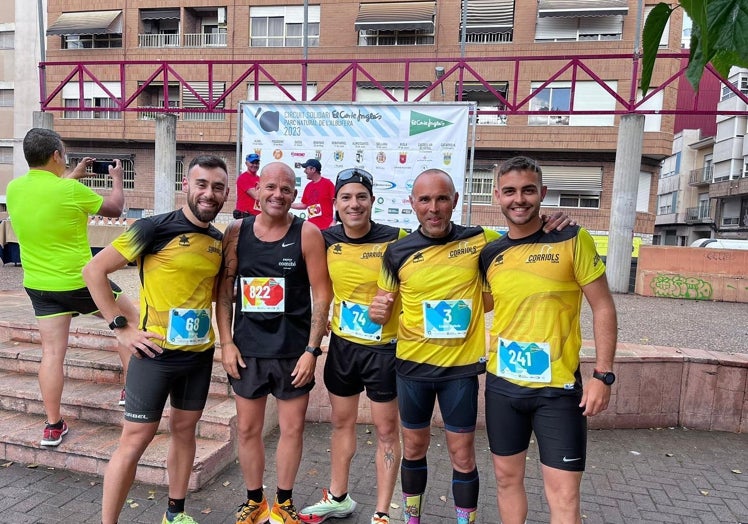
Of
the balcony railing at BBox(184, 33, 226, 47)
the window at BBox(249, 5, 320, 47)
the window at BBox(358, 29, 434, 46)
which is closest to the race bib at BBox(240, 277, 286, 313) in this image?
the window at BBox(358, 29, 434, 46)

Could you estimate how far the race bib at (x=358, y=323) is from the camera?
116 inches

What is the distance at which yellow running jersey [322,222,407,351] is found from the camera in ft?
9.70

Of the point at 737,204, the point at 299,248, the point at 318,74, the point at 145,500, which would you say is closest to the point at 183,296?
the point at 299,248

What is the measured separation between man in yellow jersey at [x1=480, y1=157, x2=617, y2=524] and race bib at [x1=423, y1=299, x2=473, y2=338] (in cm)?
21

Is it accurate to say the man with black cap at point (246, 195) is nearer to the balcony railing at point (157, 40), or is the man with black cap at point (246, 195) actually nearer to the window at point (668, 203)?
the balcony railing at point (157, 40)

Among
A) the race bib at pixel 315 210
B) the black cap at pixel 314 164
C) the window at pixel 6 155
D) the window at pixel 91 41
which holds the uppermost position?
the window at pixel 91 41

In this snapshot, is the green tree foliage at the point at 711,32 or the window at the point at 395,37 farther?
the window at the point at 395,37

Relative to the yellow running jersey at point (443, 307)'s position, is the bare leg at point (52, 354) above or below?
below

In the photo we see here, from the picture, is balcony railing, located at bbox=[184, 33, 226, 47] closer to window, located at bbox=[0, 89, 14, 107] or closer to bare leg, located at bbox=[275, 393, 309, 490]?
window, located at bbox=[0, 89, 14, 107]

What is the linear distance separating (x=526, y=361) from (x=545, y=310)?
26 cm

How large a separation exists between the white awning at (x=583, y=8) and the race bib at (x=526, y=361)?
21.5 meters

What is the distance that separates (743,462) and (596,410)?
2.88 metres

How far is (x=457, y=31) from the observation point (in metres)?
21.1

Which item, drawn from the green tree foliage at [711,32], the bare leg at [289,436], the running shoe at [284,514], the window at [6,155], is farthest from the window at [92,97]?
the green tree foliage at [711,32]
